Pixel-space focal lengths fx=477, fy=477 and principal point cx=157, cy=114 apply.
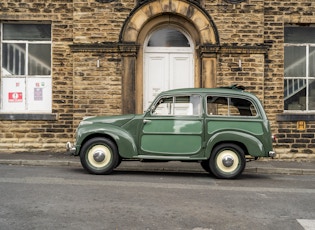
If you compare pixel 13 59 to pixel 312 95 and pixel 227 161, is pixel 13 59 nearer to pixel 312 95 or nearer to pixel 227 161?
pixel 227 161

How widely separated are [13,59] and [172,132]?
6284 millimetres

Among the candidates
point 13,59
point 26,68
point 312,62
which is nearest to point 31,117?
point 26,68

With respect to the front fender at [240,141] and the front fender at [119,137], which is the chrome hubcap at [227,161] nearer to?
the front fender at [240,141]

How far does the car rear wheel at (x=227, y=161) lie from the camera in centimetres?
960

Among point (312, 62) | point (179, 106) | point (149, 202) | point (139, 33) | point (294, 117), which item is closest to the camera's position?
point (149, 202)

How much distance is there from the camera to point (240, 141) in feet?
31.4

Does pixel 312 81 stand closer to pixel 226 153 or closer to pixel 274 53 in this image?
pixel 274 53

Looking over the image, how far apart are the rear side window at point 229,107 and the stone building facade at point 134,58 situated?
3191 millimetres

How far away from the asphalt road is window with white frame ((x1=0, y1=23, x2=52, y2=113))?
4.22m

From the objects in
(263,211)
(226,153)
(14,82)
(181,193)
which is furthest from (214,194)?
(14,82)

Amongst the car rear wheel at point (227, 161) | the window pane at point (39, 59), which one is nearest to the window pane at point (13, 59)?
the window pane at point (39, 59)

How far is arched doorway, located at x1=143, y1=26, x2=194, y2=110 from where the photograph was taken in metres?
13.6

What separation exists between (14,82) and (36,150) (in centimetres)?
209

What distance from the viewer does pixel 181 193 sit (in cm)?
754
